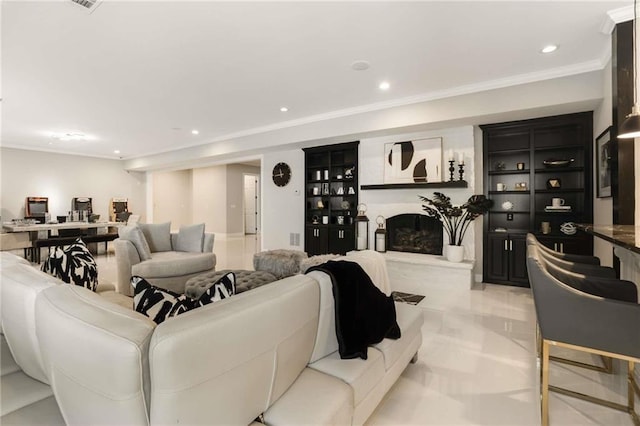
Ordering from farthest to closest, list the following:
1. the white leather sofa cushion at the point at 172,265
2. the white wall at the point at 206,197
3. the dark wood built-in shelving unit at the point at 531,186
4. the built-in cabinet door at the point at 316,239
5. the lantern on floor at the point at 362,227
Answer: the white wall at the point at 206,197 < the built-in cabinet door at the point at 316,239 < the lantern on floor at the point at 362,227 < the dark wood built-in shelving unit at the point at 531,186 < the white leather sofa cushion at the point at 172,265

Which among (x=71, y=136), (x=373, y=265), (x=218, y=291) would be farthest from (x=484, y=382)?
(x=71, y=136)

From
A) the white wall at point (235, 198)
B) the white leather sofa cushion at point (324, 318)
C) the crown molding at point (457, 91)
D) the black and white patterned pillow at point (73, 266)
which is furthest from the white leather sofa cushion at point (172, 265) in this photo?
the white wall at point (235, 198)

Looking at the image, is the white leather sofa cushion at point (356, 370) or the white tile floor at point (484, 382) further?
the white tile floor at point (484, 382)

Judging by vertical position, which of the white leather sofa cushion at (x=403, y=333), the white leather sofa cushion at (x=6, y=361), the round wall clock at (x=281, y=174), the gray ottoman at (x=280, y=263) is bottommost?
the white leather sofa cushion at (x=403, y=333)

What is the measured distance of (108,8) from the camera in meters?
2.47

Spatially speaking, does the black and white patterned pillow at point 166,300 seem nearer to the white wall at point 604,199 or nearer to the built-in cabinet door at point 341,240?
the white wall at point 604,199

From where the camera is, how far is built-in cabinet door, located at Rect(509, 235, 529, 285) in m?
4.49

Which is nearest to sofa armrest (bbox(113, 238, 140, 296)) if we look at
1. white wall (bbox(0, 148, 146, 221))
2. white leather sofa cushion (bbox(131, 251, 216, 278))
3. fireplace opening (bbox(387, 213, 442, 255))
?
white leather sofa cushion (bbox(131, 251, 216, 278))

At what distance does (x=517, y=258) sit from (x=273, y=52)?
441 cm

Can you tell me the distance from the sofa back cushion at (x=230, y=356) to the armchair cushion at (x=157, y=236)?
438 centimetres

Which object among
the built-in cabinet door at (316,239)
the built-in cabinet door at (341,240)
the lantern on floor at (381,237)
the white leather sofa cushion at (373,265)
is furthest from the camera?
the built-in cabinet door at (316,239)

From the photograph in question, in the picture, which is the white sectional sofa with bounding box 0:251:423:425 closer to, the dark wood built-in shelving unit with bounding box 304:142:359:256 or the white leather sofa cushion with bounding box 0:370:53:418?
the white leather sofa cushion with bounding box 0:370:53:418

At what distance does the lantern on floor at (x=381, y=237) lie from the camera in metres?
5.32

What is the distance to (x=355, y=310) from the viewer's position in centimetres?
158
